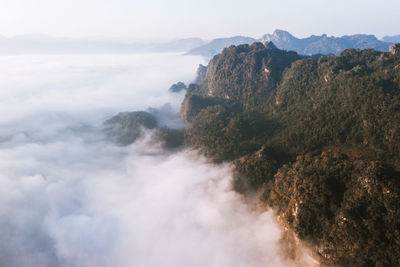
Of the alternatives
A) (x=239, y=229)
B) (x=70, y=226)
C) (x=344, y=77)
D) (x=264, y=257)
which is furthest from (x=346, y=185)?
(x=70, y=226)

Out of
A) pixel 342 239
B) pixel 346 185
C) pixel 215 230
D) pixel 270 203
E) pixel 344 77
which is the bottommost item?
pixel 215 230

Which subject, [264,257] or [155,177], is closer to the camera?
[264,257]

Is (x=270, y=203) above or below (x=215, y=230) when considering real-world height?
above

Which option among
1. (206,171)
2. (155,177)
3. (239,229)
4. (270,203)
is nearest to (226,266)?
(239,229)

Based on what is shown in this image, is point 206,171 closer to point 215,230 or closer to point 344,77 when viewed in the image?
point 215,230

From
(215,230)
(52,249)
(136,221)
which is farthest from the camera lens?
(136,221)

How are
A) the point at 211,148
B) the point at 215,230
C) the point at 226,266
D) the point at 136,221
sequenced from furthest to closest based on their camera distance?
the point at 211,148
the point at 136,221
the point at 215,230
the point at 226,266

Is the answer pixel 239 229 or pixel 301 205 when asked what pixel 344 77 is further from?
pixel 239 229
